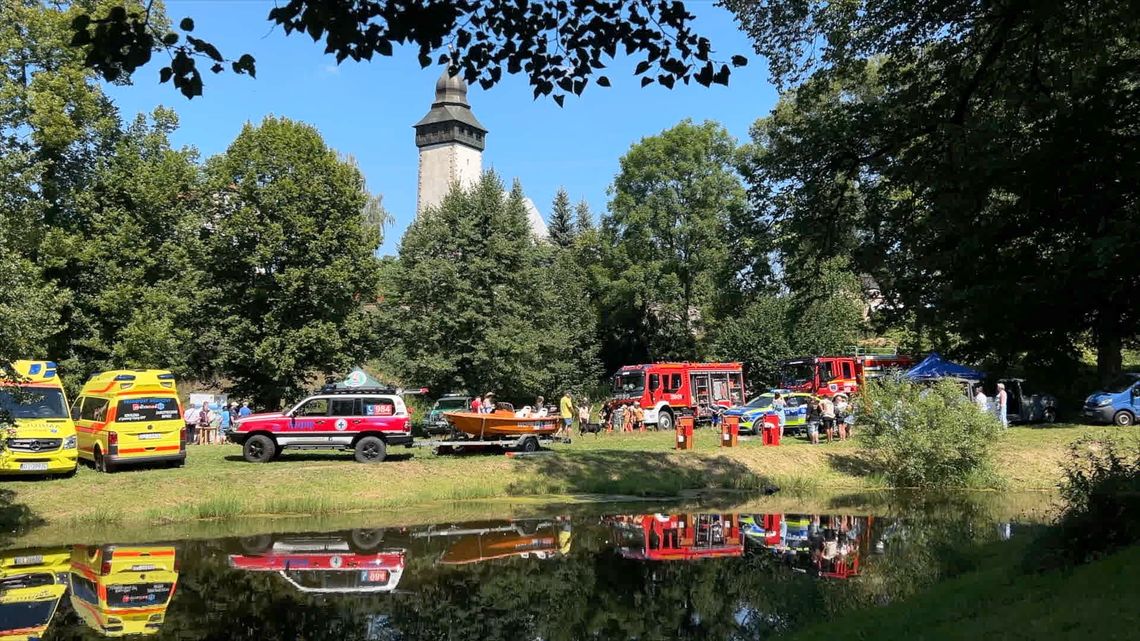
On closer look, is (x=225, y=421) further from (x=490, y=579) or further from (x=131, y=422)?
(x=490, y=579)

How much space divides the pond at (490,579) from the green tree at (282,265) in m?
17.2

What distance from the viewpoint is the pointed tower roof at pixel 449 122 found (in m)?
88.4

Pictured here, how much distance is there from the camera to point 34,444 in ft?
59.8

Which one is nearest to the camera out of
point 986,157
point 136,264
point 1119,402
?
point 986,157

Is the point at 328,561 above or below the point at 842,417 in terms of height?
below

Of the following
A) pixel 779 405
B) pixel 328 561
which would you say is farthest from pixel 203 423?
pixel 328 561

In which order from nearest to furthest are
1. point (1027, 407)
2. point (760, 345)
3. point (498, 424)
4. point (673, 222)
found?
point (498, 424) → point (1027, 407) → point (760, 345) → point (673, 222)

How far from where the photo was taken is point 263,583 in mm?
12180

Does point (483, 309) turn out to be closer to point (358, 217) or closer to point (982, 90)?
point (358, 217)

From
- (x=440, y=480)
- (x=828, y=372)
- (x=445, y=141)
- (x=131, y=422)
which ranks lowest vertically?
(x=440, y=480)

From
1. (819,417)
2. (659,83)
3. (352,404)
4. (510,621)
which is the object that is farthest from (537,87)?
(819,417)

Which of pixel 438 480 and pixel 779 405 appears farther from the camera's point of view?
pixel 779 405

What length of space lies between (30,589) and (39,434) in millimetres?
7623

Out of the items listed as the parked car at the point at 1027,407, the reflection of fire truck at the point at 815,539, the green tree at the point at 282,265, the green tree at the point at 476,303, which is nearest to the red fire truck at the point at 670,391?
the green tree at the point at 476,303
